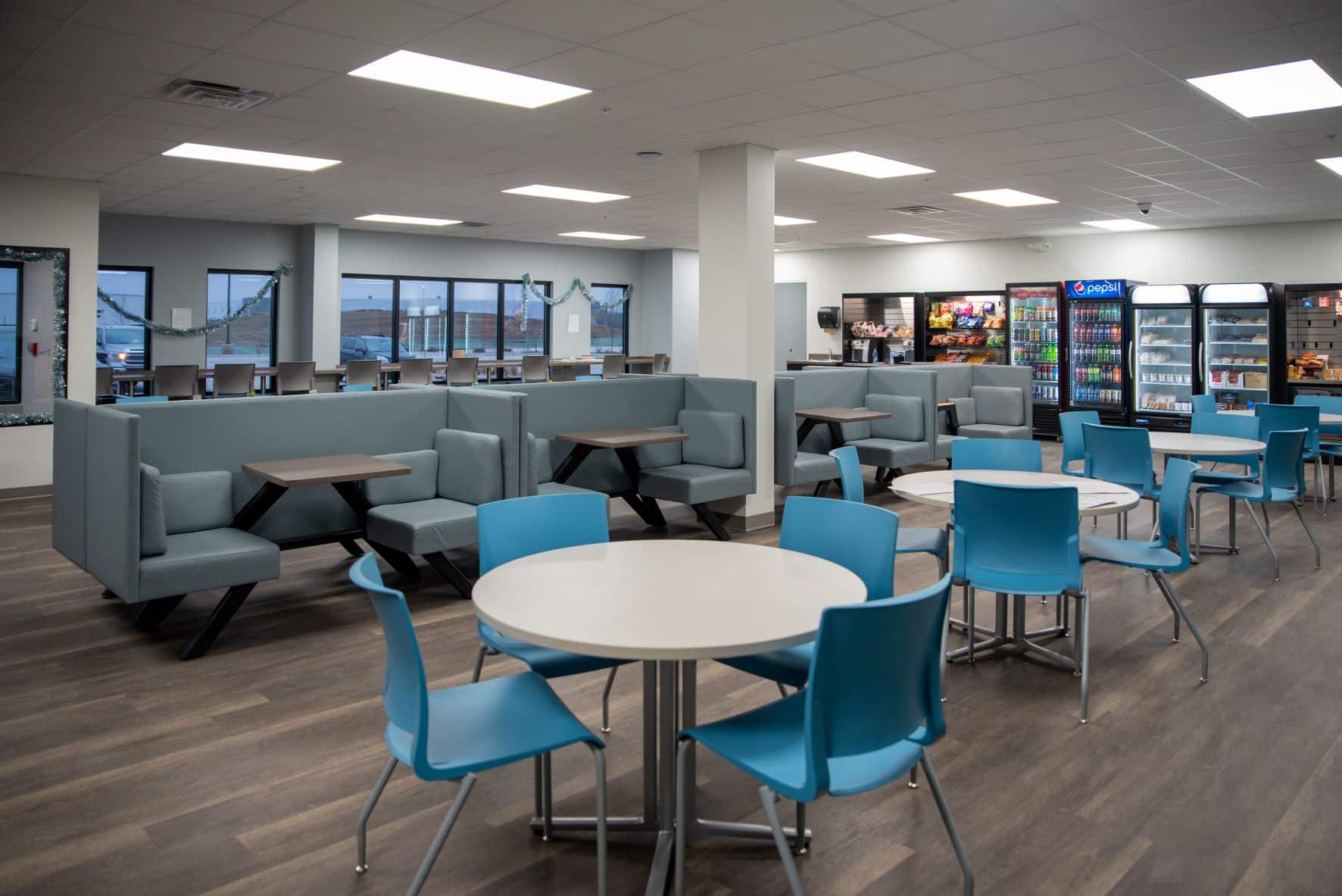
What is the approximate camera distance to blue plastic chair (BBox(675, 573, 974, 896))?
75.6 inches

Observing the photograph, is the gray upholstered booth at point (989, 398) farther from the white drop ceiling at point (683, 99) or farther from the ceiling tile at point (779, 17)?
the ceiling tile at point (779, 17)

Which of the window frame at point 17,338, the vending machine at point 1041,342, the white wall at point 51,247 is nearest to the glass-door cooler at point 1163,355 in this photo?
the vending machine at point 1041,342

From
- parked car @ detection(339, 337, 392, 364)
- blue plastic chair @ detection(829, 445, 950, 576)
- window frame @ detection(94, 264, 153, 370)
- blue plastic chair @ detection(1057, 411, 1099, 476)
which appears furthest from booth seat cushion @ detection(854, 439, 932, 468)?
window frame @ detection(94, 264, 153, 370)

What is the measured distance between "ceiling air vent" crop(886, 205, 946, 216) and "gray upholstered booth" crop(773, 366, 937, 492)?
2.07 metres

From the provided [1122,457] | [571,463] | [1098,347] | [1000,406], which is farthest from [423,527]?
[1098,347]

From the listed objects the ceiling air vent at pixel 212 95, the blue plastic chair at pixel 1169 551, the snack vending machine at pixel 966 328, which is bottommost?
the blue plastic chair at pixel 1169 551

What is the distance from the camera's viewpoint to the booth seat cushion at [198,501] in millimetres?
A: 4656

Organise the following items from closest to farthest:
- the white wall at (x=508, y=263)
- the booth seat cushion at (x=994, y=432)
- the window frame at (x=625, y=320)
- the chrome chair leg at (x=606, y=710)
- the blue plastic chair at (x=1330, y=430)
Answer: the chrome chair leg at (x=606, y=710)
the blue plastic chair at (x=1330, y=430)
the booth seat cushion at (x=994, y=432)
the white wall at (x=508, y=263)
the window frame at (x=625, y=320)

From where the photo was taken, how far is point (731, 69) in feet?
16.1

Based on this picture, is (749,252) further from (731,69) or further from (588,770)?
(588,770)

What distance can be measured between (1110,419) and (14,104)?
37.5 feet

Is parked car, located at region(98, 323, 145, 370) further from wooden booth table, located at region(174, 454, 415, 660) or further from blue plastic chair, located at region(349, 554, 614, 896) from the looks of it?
blue plastic chair, located at region(349, 554, 614, 896)

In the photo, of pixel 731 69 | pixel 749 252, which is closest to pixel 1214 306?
pixel 749 252

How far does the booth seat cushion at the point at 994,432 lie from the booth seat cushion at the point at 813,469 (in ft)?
7.84
